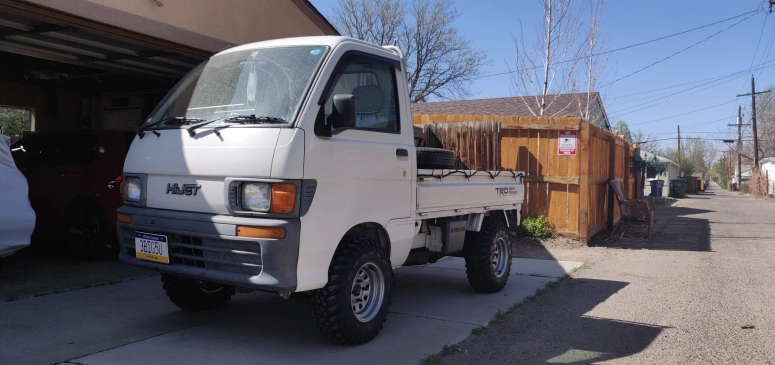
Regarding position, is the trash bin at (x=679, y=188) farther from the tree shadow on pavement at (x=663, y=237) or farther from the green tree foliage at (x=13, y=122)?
the green tree foliage at (x=13, y=122)

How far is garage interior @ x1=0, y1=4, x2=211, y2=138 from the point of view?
275 inches

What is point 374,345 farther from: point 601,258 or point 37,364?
point 601,258

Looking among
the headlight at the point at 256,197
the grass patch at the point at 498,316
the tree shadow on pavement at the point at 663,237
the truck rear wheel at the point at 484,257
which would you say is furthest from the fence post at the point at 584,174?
the headlight at the point at 256,197

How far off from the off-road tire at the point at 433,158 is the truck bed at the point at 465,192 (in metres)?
0.28

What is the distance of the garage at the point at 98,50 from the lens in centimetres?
665

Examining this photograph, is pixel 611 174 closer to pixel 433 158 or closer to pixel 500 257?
pixel 500 257

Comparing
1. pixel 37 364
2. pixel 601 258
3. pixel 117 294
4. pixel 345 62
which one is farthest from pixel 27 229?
pixel 601 258

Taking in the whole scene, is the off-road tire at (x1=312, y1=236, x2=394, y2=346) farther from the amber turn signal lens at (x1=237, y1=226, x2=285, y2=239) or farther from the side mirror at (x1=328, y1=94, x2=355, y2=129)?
the side mirror at (x1=328, y1=94, x2=355, y2=129)

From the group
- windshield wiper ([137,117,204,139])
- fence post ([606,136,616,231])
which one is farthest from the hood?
fence post ([606,136,616,231])

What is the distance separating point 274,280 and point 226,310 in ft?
6.79

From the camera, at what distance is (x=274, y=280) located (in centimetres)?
377

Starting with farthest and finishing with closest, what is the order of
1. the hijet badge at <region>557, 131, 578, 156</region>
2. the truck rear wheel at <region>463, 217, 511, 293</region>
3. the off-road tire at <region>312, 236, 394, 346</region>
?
1. the hijet badge at <region>557, 131, 578, 156</region>
2. the truck rear wheel at <region>463, 217, 511, 293</region>
3. the off-road tire at <region>312, 236, 394, 346</region>

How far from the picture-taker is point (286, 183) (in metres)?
3.80

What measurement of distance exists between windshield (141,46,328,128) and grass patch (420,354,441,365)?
2.01 meters
